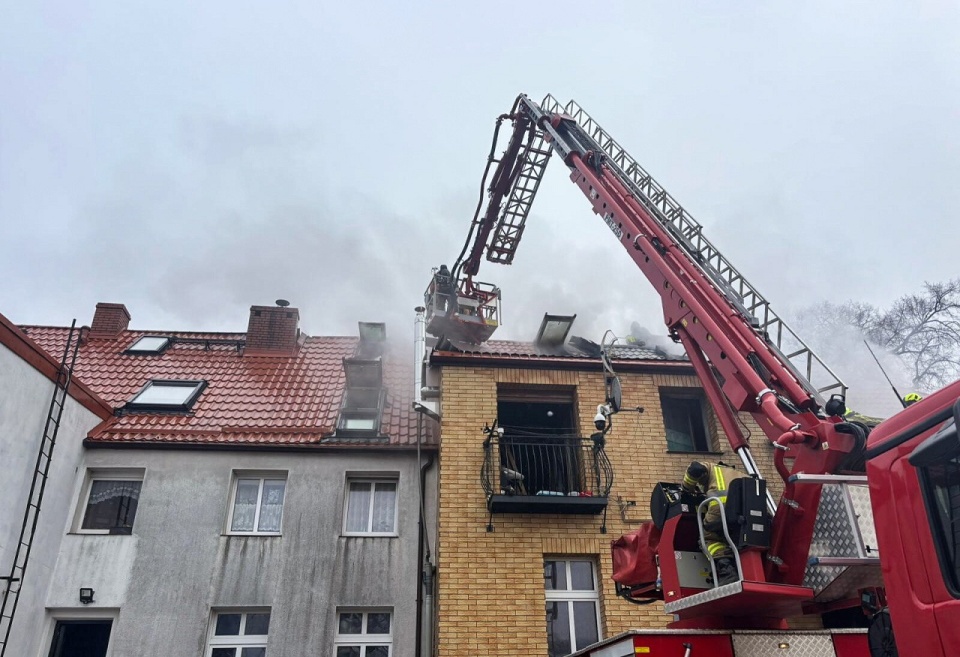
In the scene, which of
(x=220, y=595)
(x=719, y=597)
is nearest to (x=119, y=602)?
(x=220, y=595)

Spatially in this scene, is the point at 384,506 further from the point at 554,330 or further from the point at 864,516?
the point at 864,516

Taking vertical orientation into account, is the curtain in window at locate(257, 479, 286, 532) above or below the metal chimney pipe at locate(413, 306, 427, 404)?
below

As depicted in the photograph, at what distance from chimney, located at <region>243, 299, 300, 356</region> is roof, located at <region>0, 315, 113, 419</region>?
349 centimetres

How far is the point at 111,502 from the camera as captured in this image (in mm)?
10828

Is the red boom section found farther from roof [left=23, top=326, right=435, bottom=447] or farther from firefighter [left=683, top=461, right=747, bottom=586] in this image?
roof [left=23, top=326, right=435, bottom=447]

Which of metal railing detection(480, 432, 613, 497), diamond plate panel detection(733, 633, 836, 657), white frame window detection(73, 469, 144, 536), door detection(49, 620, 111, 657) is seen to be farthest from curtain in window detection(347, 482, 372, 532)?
diamond plate panel detection(733, 633, 836, 657)

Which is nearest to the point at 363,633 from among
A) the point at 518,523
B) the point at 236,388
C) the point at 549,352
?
the point at 518,523

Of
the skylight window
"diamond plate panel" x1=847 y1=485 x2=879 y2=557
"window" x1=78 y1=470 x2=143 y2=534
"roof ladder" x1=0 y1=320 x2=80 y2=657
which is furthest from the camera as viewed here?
the skylight window

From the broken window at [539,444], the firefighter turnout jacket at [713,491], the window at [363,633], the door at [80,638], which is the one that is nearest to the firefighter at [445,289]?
the broken window at [539,444]

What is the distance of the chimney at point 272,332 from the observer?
48.9 ft

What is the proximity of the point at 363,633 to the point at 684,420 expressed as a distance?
6.17 meters

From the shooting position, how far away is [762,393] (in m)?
6.02

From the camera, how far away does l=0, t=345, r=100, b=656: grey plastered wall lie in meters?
9.12

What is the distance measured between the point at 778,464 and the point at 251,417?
28.9 feet
